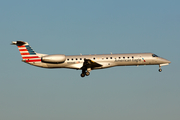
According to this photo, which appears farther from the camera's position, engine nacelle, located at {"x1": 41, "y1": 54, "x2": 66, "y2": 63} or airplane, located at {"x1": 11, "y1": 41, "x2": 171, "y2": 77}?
airplane, located at {"x1": 11, "y1": 41, "x2": 171, "y2": 77}

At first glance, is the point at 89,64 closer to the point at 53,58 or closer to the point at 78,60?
the point at 78,60

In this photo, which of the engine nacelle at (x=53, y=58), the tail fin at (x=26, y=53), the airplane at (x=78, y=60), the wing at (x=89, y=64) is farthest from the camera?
the tail fin at (x=26, y=53)

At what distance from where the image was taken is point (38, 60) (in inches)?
1609

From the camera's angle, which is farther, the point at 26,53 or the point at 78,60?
the point at 26,53

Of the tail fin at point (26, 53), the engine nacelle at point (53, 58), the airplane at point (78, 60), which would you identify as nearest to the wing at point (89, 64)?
the airplane at point (78, 60)

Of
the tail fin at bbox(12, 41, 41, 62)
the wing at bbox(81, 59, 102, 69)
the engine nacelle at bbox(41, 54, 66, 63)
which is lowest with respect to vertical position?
the wing at bbox(81, 59, 102, 69)

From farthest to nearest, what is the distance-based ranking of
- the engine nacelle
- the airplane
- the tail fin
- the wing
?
the tail fin
the airplane
the engine nacelle
the wing

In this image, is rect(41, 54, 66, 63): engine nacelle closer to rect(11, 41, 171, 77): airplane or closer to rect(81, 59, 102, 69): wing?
rect(11, 41, 171, 77): airplane

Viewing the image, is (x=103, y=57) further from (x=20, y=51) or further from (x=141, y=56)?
(x=20, y=51)

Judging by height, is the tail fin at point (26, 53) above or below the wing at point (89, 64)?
above

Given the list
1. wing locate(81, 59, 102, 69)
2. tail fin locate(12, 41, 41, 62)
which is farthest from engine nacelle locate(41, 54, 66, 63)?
wing locate(81, 59, 102, 69)

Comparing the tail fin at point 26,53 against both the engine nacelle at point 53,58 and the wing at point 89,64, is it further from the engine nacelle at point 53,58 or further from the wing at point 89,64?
the wing at point 89,64

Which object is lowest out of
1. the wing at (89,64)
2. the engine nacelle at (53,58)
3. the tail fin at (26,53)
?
the wing at (89,64)

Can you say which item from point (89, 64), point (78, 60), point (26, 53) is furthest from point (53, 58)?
point (89, 64)
